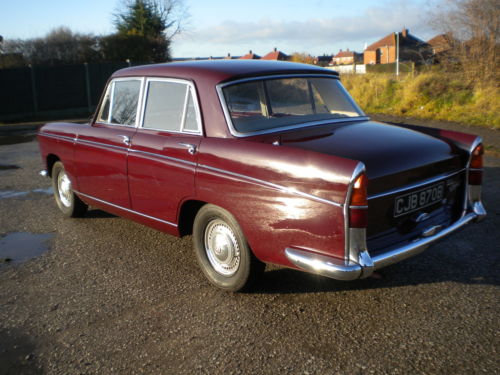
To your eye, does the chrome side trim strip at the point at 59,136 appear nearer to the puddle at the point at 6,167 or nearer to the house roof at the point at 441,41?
the puddle at the point at 6,167

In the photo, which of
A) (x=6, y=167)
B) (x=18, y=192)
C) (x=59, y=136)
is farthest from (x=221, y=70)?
(x=6, y=167)

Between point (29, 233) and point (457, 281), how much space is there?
4.29 metres

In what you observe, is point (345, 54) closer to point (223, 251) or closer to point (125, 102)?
point (125, 102)

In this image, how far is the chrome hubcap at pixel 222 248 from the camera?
3752mm

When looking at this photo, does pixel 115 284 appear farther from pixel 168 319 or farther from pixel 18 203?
pixel 18 203

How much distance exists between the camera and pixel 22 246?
5.03m

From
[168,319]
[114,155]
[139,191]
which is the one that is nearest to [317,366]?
[168,319]

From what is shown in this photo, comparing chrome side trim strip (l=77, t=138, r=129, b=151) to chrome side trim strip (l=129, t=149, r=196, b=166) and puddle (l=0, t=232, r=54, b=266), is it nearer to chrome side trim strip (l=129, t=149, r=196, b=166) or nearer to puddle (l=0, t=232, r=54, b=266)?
chrome side trim strip (l=129, t=149, r=196, b=166)

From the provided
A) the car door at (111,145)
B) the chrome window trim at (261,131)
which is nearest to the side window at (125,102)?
the car door at (111,145)

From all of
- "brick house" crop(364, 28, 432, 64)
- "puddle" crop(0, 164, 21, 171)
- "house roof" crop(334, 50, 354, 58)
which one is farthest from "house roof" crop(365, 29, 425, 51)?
"puddle" crop(0, 164, 21, 171)

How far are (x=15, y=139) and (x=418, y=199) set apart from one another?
1266 centimetres

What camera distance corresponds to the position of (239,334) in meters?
3.25

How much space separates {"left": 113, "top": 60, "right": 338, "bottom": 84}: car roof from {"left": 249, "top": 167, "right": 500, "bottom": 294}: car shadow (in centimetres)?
163

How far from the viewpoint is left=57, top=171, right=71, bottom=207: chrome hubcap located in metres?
5.89
